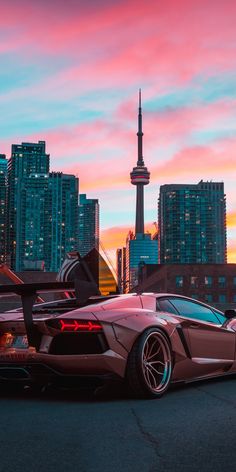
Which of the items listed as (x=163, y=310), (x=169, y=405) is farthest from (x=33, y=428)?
(x=163, y=310)

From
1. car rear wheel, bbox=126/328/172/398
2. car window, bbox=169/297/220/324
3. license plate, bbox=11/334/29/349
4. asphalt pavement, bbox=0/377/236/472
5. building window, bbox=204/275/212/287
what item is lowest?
asphalt pavement, bbox=0/377/236/472

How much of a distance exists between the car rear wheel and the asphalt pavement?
121 millimetres

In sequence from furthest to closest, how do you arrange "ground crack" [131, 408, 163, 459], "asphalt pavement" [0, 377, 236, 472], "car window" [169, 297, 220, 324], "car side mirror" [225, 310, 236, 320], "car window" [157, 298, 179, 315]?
"car side mirror" [225, 310, 236, 320] < "car window" [169, 297, 220, 324] < "car window" [157, 298, 179, 315] < "ground crack" [131, 408, 163, 459] < "asphalt pavement" [0, 377, 236, 472]

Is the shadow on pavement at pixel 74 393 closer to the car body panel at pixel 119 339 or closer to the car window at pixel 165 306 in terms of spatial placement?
the car body panel at pixel 119 339

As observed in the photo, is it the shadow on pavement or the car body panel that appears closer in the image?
the car body panel

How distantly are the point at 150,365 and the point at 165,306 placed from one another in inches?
36.6

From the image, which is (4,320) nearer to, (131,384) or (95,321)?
(95,321)

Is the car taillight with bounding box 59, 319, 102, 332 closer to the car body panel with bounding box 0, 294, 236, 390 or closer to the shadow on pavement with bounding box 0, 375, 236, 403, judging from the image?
the car body panel with bounding box 0, 294, 236, 390

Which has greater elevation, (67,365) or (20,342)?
(20,342)

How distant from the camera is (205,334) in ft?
21.7

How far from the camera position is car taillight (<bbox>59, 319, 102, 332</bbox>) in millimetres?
5418

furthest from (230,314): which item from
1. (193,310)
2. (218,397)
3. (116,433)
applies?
(116,433)

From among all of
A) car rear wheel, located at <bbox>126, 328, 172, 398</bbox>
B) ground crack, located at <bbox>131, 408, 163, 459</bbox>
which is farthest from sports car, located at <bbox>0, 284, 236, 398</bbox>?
ground crack, located at <bbox>131, 408, 163, 459</bbox>

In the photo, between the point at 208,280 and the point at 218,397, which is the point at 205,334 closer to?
the point at 218,397
